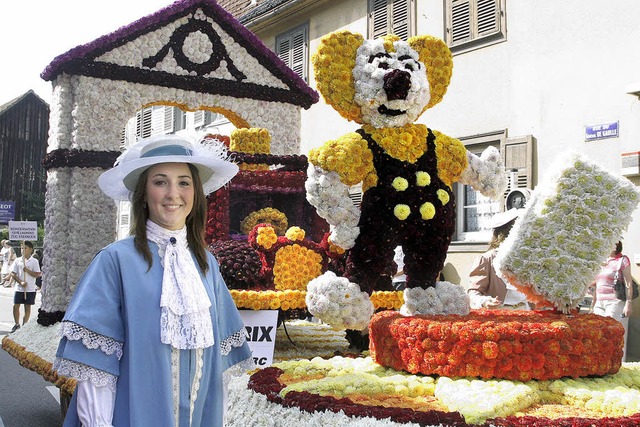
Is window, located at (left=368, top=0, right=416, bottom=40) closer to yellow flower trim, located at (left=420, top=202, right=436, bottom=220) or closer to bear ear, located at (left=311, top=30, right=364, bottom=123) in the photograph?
bear ear, located at (left=311, top=30, right=364, bottom=123)

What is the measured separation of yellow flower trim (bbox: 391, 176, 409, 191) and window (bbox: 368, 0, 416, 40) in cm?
723

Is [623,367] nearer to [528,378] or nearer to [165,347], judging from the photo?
[528,378]

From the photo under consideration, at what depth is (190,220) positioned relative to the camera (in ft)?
9.21

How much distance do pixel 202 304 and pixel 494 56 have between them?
26.9 ft

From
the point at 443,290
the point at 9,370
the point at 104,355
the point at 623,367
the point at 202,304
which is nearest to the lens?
the point at 104,355

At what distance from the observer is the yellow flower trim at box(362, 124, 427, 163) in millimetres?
4500

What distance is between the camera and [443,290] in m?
4.61

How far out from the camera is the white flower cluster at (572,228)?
3.97 metres

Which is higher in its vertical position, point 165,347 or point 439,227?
point 439,227

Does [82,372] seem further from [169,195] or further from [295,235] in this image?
[295,235]

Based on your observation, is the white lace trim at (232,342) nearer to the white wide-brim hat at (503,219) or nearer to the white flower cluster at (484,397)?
the white flower cluster at (484,397)

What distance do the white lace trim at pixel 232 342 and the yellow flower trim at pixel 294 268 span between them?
2.34 m

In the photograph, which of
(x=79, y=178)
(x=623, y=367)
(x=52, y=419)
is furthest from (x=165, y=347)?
(x=79, y=178)

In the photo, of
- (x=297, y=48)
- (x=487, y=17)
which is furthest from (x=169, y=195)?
(x=297, y=48)
